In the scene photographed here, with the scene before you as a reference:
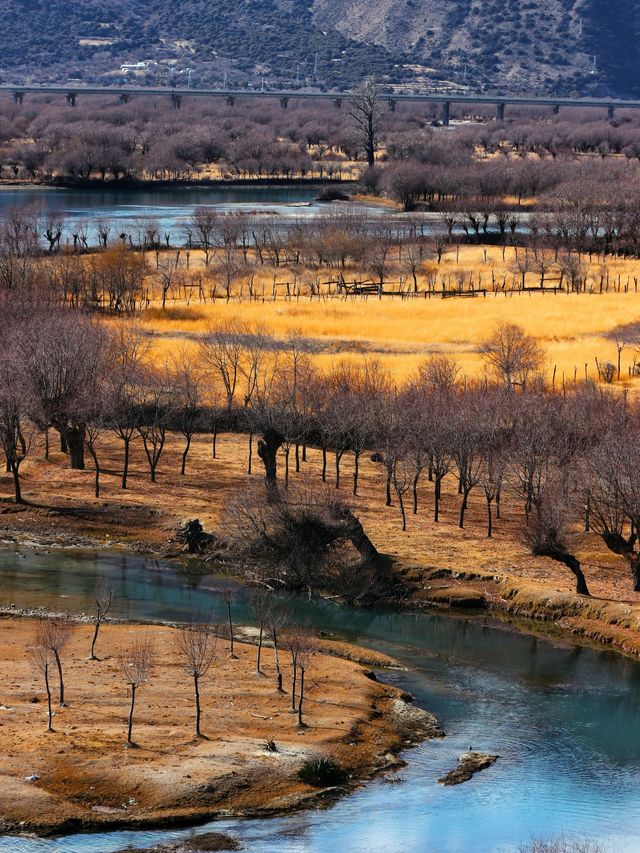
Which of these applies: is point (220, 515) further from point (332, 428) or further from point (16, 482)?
point (332, 428)

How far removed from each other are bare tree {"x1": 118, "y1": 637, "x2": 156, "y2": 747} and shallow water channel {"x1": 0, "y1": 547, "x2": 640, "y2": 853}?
466 centimetres

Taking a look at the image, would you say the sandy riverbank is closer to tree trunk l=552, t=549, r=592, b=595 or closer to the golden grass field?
tree trunk l=552, t=549, r=592, b=595

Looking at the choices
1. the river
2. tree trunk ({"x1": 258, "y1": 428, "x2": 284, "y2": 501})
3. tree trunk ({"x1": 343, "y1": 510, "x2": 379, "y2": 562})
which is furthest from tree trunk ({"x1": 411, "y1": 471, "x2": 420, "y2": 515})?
the river

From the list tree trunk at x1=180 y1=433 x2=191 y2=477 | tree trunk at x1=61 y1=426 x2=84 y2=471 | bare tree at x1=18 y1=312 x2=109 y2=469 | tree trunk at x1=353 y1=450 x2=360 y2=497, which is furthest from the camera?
tree trunk at x1=180 y1=433 x2=191 y2=477

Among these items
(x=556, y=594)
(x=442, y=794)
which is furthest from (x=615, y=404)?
(x=442, y=794)

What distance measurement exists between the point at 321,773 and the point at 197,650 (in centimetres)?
913

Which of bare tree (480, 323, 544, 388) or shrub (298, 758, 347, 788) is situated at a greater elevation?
bare tree (480, 323, 544, 388)

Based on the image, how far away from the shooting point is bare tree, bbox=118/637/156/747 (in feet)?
132

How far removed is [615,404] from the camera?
76.2 m

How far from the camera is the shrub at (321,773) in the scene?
38.8 meters

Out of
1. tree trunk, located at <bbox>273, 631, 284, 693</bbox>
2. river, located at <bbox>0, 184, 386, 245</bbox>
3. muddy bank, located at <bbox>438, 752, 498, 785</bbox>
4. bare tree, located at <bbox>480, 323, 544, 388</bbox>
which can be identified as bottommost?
muddy bank, located at <bbox>438, 752, 498, 785</bbox>

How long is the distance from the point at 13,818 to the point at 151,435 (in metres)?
43.1

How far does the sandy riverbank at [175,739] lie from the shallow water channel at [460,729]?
83 centimetres

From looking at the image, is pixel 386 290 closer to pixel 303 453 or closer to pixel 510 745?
pixel 303 453
